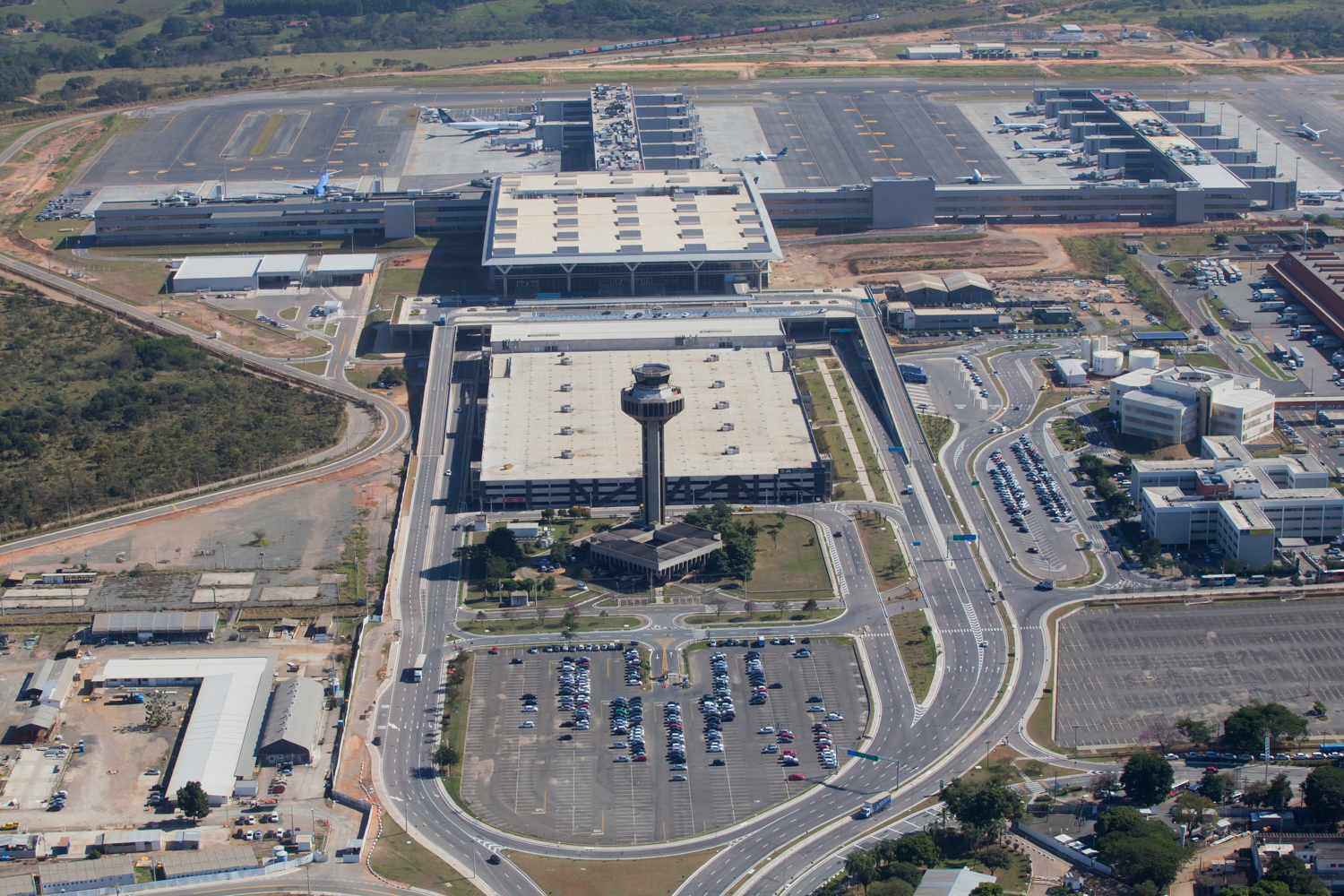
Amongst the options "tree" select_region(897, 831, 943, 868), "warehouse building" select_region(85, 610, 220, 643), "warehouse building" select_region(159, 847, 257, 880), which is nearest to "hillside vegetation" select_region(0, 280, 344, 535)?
"warehouse building" select_region(85, 610, 220, 643)

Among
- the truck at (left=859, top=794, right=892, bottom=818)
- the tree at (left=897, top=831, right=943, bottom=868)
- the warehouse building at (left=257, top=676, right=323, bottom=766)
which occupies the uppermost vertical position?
the warehouse building at (left=257, top=676, right=323, bottom=766)

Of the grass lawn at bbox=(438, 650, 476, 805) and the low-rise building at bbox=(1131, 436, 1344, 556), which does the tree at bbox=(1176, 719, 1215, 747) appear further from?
the grass lawn at bbox=(438, 650, 476, 805)

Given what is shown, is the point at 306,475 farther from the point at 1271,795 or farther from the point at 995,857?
the point at 1271,795

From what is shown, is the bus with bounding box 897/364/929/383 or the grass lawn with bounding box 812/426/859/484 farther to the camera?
the bus with bounding box 897/364/929/383

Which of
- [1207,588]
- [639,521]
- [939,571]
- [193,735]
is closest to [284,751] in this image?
[193,735]

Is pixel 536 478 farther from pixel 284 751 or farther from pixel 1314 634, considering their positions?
pixel 1314 634

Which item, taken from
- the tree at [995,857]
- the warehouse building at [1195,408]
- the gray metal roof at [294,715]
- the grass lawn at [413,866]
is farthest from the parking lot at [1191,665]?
the gray metal roof at [294,715]

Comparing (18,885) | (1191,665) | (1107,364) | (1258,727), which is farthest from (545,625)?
(1107,364)
